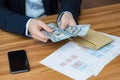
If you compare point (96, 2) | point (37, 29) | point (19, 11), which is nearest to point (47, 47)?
point (37, 29)

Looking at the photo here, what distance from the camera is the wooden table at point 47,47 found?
0.95 metres

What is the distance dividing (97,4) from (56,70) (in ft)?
6.15

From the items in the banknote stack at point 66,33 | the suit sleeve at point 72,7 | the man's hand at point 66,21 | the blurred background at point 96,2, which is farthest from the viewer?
the blurred background at point 96,2

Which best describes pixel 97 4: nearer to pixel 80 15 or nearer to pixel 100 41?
pixel 80 15

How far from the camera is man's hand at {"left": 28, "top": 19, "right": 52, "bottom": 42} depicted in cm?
112

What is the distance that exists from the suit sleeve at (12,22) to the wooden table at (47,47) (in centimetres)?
Result: 3

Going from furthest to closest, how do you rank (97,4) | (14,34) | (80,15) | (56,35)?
(97,4) < (80,15) < (14,34) < (56,35)

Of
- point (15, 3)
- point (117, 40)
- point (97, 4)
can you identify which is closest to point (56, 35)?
point (117, 40)

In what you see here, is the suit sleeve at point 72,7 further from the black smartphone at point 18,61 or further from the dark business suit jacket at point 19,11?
the black smartphone at point 18,61

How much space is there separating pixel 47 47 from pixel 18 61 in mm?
170

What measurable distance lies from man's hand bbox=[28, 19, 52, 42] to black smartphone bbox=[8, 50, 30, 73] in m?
0.10

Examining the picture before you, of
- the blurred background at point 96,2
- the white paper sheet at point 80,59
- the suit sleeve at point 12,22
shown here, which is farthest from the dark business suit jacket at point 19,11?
the blurred background at point 96,2

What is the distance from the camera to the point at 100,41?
1.10 m

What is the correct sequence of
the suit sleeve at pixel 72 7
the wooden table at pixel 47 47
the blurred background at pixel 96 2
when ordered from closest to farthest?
the wooden table at pixel 47 47 → the suit sleeve at pixel 72 7 → the blurred background at pixel 96 2
